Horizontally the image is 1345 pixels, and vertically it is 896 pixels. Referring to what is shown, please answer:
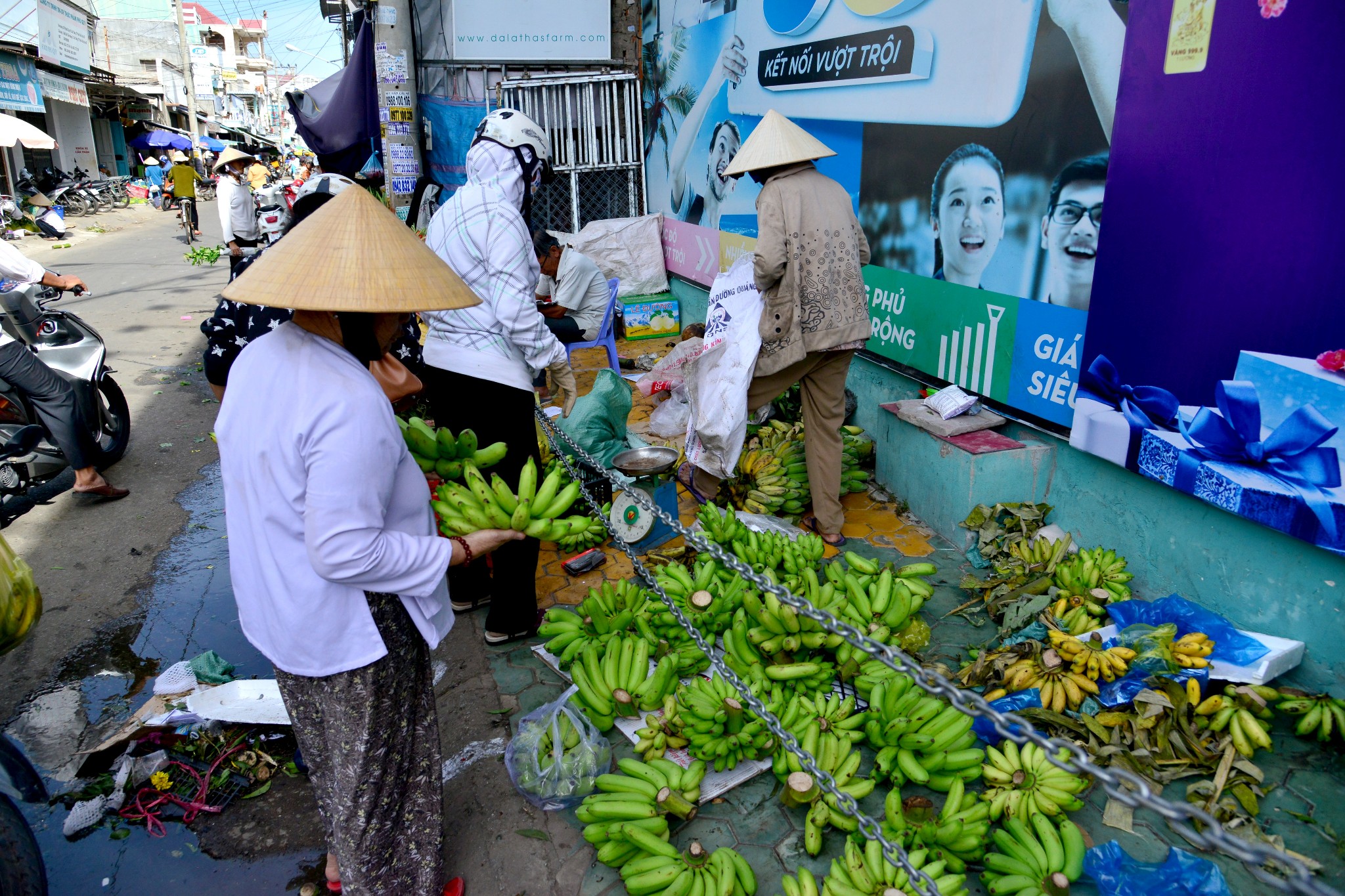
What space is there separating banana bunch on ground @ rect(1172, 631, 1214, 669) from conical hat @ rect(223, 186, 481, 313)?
2976mm

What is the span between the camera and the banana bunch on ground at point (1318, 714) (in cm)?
295

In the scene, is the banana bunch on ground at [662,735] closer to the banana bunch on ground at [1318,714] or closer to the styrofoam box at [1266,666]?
the styrofoam box at [1266,666]

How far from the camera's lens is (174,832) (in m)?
2.95

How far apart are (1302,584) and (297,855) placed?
3.89 metres

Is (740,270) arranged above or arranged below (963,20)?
below

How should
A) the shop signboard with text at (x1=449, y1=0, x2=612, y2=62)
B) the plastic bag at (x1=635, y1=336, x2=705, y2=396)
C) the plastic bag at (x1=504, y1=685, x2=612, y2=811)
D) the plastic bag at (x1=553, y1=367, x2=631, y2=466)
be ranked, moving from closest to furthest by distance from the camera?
1. the plastic bag at (x1=504, y1=685, x2=612, y2=811)
2. the plastic bag at (x1=553, y1=367, x2=631, y2=466)
3. the plastic bag at (x1=635, y1=336, x2=705, y2=396)
4. the shop signboard with text at (x1=449, y1=0, x2=612, y2=62)

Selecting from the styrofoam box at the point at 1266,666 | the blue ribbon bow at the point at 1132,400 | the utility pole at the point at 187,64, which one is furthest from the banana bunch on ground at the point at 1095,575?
the utility pole at the point at 187,64

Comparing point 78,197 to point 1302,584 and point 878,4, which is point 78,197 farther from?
point 1302,584

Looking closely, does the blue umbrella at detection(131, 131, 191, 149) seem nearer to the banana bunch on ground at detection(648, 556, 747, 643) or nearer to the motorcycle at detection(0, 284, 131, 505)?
the motorcycle at detection(0, 284, 131, 505)

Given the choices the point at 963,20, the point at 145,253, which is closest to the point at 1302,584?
the point at 963,20

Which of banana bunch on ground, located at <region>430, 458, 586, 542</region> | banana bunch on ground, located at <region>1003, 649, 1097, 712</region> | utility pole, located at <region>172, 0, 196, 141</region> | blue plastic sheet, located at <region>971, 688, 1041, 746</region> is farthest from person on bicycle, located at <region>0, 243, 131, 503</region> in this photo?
utility pole, located at <region>172, 0, 196, 141</region>

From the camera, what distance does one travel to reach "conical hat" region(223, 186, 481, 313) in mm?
1921

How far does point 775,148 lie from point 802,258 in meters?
0.61

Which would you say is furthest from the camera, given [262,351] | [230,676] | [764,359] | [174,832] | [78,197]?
[78,197]
